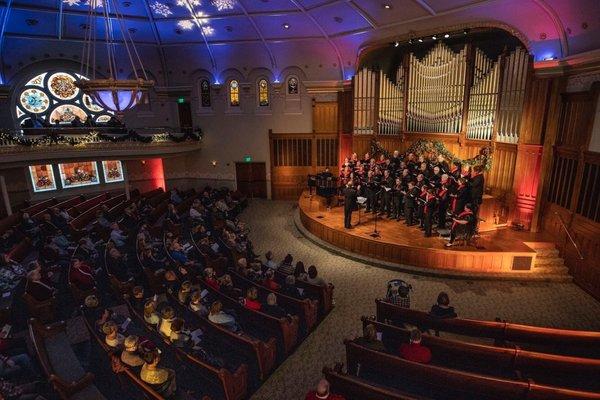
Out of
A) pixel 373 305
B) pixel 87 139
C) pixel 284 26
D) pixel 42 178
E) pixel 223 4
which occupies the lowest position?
pixel 373 305

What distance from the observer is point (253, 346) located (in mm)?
5883

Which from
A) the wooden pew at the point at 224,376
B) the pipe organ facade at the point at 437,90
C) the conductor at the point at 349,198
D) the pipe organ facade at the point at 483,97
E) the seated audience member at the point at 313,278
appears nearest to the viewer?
the wooden pew at the point at 224,376

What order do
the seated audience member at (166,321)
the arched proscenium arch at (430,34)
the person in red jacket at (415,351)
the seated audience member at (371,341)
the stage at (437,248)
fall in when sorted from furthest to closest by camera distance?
the arched proscenium arch at (430,34) → the stage at (437,248) → the seated audience member at (166,321) → the seated audience member at (371,341) → the person in red jacket at (415,351)

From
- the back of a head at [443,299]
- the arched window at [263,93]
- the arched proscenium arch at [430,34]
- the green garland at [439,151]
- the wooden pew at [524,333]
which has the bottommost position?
the wooden pew at [524,333]

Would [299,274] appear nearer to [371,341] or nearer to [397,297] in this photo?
[397,297]

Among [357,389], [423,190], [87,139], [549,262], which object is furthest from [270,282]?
[87,139]

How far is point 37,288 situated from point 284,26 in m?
12.7

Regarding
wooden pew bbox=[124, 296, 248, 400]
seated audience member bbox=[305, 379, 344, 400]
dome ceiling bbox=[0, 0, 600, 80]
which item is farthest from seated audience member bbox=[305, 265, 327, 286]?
dome ceiling bbox=[0, 0, 600, 80]

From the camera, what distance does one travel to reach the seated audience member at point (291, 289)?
304 inches

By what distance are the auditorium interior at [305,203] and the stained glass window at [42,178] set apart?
92 mm

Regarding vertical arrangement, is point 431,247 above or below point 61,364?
above

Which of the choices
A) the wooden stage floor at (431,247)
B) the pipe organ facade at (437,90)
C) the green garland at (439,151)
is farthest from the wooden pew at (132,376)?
the pipe organ facade at (437,90)

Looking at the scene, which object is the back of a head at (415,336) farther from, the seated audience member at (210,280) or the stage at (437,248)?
the stage at (437,248)

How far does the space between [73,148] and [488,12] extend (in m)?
15.8
